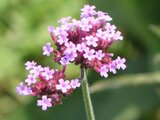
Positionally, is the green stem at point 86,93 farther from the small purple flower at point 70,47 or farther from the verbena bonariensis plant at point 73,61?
the small purple flower at point 70,47

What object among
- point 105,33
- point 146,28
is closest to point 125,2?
point 146,28

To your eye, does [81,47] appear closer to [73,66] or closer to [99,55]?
[99,55]

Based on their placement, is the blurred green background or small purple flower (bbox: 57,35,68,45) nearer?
small purple flower (bbox: 57,35,68,45)

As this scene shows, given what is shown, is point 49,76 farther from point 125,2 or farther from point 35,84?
point 125,2

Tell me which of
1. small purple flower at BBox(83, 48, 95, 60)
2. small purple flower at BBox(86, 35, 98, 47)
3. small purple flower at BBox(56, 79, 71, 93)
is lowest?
small purple flower at BBox(56, 79, 71, 93)

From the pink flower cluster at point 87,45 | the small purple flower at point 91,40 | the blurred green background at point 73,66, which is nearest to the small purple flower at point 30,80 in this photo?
the pink flower cluster at point 87,45

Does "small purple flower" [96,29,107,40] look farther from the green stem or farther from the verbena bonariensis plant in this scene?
the green stem

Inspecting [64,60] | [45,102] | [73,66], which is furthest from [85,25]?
[73,66]

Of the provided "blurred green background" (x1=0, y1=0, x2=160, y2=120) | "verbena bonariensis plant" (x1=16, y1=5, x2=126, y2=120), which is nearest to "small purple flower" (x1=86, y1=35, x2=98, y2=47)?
"verbena bonariensis plant" (x1=16, y1=5, x2=126, y2=120)
